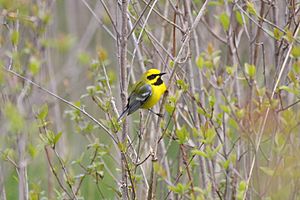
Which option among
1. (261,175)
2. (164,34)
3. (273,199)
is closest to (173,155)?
(164,34)

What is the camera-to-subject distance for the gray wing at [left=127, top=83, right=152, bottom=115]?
10.8 ft

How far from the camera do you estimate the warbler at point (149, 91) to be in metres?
3.27

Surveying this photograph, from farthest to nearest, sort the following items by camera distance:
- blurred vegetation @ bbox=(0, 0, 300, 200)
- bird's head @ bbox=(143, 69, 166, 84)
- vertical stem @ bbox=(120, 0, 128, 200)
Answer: bird's head @ bbox=(143, 69, 166, 84) < blurred vegetation @ bbox=(0, 0, 300, 200) < vertical stem @ bbox=(120, 0, 128, 200)

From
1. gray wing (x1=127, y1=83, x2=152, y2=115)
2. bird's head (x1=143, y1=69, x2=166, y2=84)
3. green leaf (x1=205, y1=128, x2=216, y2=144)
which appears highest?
bird's head (x1=143, y1=69, x2=166, y2=84)

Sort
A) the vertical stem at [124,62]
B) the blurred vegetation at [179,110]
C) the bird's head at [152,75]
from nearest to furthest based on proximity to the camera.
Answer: the vertical stem at [124,62], the blurred vegetation at [179,110], the bird's head at [152,75]

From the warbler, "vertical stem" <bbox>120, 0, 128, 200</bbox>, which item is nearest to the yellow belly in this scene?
the warbler

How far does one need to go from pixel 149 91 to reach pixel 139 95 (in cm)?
7

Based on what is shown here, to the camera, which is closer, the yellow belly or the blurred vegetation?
the blurred vegetation

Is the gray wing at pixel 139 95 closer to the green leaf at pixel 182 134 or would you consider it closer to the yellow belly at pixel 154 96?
the yellow belly at pixel 154 96

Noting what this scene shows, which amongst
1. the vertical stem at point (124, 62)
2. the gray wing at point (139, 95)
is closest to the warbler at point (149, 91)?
the gray wing at point (139, 95)

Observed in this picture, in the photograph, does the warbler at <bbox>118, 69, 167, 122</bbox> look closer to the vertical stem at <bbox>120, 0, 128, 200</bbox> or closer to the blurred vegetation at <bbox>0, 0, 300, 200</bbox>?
the blurred vegetation at <bbox>0, 0, 300, 200</bbox>

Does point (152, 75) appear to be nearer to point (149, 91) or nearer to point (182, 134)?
point (149, 91)

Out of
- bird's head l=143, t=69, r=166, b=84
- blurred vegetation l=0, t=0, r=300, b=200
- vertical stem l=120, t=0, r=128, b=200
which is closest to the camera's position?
vertical stem l=120, t=0, r=128, b=200

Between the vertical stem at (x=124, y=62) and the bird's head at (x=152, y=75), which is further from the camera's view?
the bird's head at (x=152, y=75)
